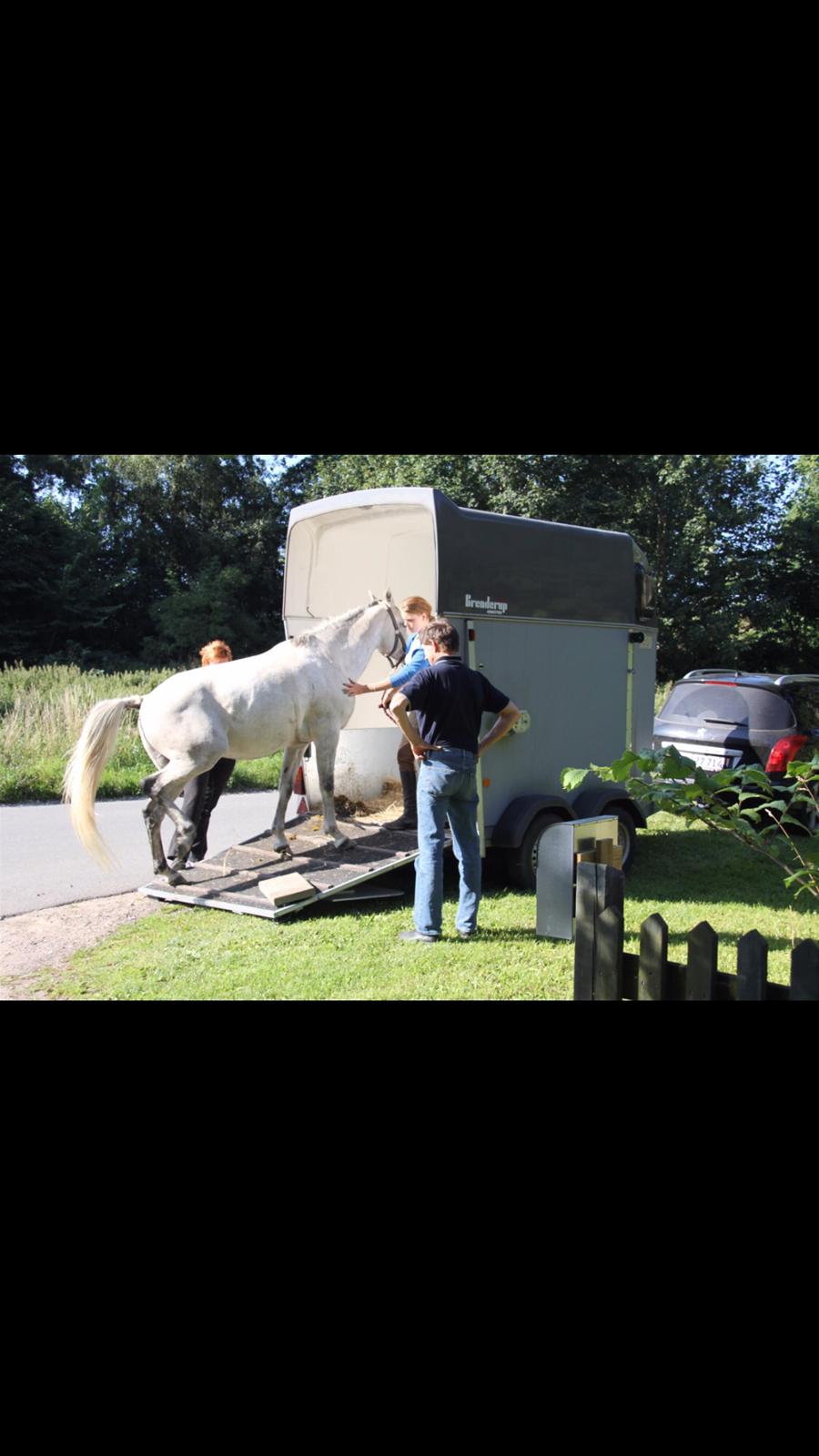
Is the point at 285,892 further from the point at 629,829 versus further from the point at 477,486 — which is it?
the point at 477,486

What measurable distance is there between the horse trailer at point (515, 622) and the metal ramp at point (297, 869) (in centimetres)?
74

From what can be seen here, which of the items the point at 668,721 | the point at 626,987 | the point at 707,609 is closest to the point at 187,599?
the point at 707,609

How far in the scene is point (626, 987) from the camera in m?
4.18

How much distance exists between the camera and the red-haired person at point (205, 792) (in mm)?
7184

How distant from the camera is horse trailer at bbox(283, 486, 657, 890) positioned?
269 inches

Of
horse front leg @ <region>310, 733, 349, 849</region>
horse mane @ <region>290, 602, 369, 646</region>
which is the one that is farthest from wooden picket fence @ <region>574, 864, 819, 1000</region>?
horse mane @ <region>290, 602, 369, 646</region>

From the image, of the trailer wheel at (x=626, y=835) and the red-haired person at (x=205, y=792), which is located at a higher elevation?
the red-haired person at (x=205, y=792)

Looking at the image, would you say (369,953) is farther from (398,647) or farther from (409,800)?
(398,647)

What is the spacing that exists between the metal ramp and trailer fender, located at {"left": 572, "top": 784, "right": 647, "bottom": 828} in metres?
1.50

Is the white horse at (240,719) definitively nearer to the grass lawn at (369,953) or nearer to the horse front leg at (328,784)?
the horse front leg at (328,784)

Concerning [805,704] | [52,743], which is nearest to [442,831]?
[805,704]

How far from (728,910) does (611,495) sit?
55.6 feet

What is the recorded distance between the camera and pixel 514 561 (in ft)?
23.1

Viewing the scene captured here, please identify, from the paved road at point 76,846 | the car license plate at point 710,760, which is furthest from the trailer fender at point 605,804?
the paved road at point 76,846
